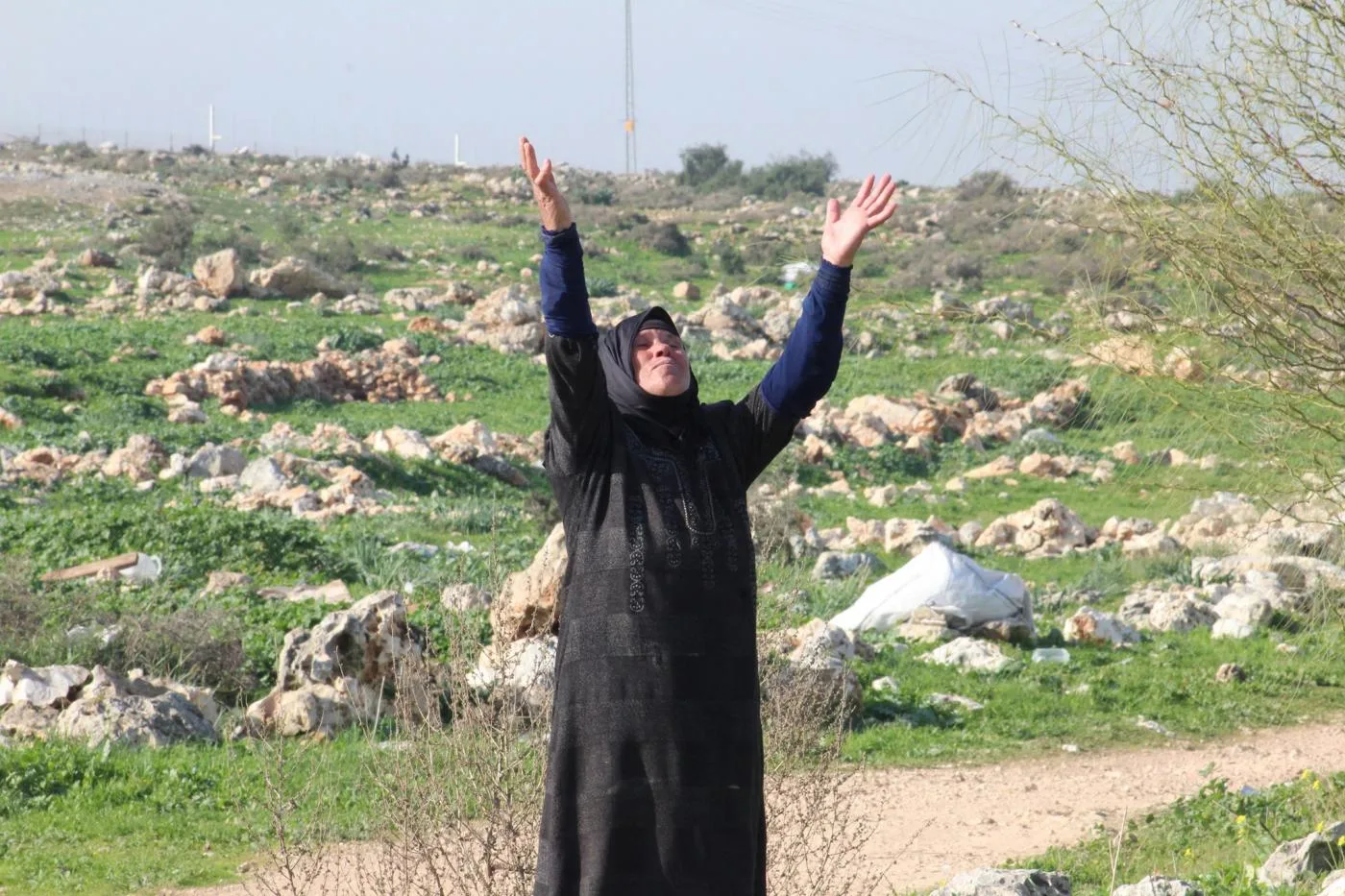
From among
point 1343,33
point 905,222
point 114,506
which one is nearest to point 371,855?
point 1343,33

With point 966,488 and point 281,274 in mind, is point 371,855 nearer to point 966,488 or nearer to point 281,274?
point 966,488

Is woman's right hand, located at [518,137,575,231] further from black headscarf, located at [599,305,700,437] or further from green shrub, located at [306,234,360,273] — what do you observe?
green shrub, located at [306,234,360,273]

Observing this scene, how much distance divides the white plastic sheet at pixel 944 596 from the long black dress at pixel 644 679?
7.08 meters

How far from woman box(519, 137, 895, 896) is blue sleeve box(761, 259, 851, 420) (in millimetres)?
227

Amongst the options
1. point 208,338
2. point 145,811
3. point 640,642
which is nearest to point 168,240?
point 208,338

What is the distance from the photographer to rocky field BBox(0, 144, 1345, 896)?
18.5 ft

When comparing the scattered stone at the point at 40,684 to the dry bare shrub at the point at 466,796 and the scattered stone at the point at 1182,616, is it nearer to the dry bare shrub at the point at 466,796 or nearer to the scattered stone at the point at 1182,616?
the dry bare shrub at the point at 466,796

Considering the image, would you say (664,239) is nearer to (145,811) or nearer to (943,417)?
(943,417)

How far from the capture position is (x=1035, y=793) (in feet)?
24.4

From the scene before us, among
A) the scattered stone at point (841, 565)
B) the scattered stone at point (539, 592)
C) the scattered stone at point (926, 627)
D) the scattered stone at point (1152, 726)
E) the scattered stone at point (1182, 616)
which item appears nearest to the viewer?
the scattered stone at point (539, 592)

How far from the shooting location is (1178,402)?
548 centimetres

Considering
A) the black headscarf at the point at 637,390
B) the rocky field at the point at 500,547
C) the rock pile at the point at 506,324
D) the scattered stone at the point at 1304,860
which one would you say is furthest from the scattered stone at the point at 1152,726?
the rock pile at the point at 506,324

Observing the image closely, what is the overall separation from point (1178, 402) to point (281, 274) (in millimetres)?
21977

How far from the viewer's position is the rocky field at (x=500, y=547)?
222 inches
